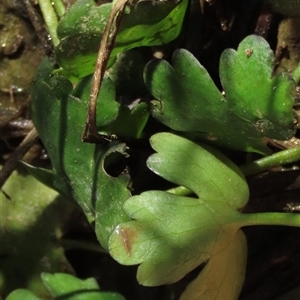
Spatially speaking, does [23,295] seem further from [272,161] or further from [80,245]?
[272,161]

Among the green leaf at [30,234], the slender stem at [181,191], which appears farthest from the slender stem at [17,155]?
the slender stem at [181,191]

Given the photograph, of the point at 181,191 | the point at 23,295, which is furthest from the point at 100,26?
the point at 23,295

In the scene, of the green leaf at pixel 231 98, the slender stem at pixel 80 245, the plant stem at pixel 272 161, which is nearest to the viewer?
the green leaf at pixel 231 98

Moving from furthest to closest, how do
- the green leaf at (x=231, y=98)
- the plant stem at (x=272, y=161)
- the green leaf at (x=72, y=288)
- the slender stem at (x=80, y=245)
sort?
the slender stem at (x=80, y=245)
the green leaf at (x=72, y=288)
the plant stem at (x=272, y=161)
the green leaf at (x=231, y=98)

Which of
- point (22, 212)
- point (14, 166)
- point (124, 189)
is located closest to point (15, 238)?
point (22, 212)

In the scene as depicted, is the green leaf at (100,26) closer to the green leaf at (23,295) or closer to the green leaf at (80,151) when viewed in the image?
the green leaf at (80,151)

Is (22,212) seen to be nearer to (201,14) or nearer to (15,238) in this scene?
(15,238)

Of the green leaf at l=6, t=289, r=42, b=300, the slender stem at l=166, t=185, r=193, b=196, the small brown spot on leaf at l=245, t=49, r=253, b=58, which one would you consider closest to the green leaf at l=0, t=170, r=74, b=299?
the green leaf at l=6, t=289, r=42, b=300
